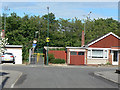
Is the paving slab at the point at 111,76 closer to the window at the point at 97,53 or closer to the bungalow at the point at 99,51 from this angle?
the bungalow at the point at 99,51

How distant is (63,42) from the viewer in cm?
5241

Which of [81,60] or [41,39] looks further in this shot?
[41,39]

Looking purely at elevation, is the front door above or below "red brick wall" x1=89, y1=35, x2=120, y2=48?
below

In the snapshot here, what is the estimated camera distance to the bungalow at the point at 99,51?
37128 mm

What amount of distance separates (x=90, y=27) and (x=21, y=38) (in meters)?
28.8

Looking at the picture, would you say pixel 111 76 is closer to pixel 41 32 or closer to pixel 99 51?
pixel 99 51

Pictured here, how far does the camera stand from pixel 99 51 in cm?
3825

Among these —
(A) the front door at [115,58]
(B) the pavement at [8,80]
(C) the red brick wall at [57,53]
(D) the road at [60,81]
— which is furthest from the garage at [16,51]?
(B) the pavement at [8,80]

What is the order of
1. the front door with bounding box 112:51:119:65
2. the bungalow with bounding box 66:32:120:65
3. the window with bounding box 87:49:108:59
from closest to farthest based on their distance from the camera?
the bungalow with bounding box 66:32:120:65
the front door with bounding box 112:51:119:65
the window with bounding box 87:49:108:59

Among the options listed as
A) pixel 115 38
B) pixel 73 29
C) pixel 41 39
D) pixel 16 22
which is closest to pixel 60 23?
pixel 73 29

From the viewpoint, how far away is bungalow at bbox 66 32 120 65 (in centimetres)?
3713

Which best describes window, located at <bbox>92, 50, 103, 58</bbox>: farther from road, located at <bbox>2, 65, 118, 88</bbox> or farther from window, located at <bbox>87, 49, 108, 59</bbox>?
road, located at <bbox>2, 65, 118, 88</bbox>

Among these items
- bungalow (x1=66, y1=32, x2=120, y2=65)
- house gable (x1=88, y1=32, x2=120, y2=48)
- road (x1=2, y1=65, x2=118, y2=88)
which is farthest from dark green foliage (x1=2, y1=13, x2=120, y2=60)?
road (x1=2, y1=65, x2=118, y2=88)

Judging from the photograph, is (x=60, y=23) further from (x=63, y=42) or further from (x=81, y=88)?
(x=81, y=88)
